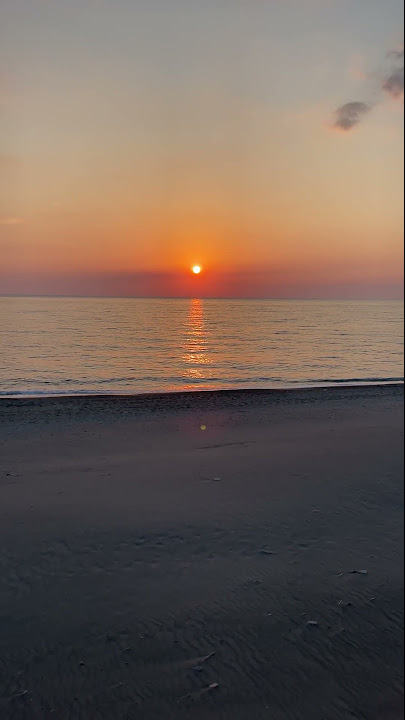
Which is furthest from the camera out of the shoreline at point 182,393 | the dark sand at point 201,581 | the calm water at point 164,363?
the calm water at point 164,363

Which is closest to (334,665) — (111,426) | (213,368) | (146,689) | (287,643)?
(287,643)

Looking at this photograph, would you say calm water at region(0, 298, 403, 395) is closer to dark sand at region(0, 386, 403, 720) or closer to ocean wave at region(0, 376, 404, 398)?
ocean wave at region(0, 376, 404, 398)

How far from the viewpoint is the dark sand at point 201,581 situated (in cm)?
539

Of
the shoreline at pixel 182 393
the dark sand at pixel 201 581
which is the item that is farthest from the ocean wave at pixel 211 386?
the dark sand at pixel 201 581

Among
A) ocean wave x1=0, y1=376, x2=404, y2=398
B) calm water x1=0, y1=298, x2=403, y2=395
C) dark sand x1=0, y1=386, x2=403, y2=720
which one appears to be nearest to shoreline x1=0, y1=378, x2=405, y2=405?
ocean wave x1=0, y1=376, x2=404, y2=398

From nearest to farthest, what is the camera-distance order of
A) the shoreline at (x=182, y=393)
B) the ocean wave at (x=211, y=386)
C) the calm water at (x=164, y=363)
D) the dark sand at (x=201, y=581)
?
the dark sand at (x=201, y=581), the shoreline at (x=182, y=393), the ocean wave at (x=211, y=386), the calm water at (x=164, y=363)

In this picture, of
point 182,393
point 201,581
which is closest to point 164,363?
point 182,393

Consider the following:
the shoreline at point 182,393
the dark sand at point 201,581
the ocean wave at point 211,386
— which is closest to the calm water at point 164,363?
the ocean wave at point 211,386

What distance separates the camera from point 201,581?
7309mm

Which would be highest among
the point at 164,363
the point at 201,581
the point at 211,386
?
the point at 164,363

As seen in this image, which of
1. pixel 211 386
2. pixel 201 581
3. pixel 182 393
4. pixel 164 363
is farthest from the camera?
pixel 164 363

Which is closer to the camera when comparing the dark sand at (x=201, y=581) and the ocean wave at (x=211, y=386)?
the dark sand at (x=201, y=581)

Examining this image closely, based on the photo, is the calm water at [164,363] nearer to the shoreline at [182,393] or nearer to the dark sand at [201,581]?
the shoreline at [182,393]

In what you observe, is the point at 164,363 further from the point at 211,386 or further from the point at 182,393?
the point at 182,393
